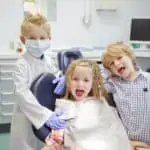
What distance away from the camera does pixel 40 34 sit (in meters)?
1.99

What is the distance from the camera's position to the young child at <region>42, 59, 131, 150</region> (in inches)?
67.6

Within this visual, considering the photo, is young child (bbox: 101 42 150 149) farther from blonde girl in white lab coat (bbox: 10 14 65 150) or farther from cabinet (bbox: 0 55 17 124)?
cabinet (bbox: 0 55 17 124)

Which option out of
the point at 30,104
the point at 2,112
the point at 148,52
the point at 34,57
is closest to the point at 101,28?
the point at 148,52

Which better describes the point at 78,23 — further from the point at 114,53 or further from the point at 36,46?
the point at 114,53

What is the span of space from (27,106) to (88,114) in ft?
1.16

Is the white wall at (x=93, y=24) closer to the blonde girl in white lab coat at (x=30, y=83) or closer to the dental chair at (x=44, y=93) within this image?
the blonde girl in white lab coat at (x=30, y=83)

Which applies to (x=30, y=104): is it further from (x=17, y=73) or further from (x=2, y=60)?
(x=2, y=60)

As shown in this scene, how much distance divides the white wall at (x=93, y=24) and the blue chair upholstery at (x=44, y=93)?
8.29ft

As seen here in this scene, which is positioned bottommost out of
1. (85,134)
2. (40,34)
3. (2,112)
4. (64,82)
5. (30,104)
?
(2,112)

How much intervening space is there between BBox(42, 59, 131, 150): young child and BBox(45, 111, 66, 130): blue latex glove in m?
0.03

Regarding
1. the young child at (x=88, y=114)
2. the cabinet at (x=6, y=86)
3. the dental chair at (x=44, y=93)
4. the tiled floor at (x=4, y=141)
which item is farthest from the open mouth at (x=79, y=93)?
the cabinet at (x=6, y=86)

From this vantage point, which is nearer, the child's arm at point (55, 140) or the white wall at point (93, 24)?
the child's arm at point (55, 140)

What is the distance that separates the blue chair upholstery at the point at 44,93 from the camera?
1.79 m

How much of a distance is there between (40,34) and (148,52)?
2.68 m
